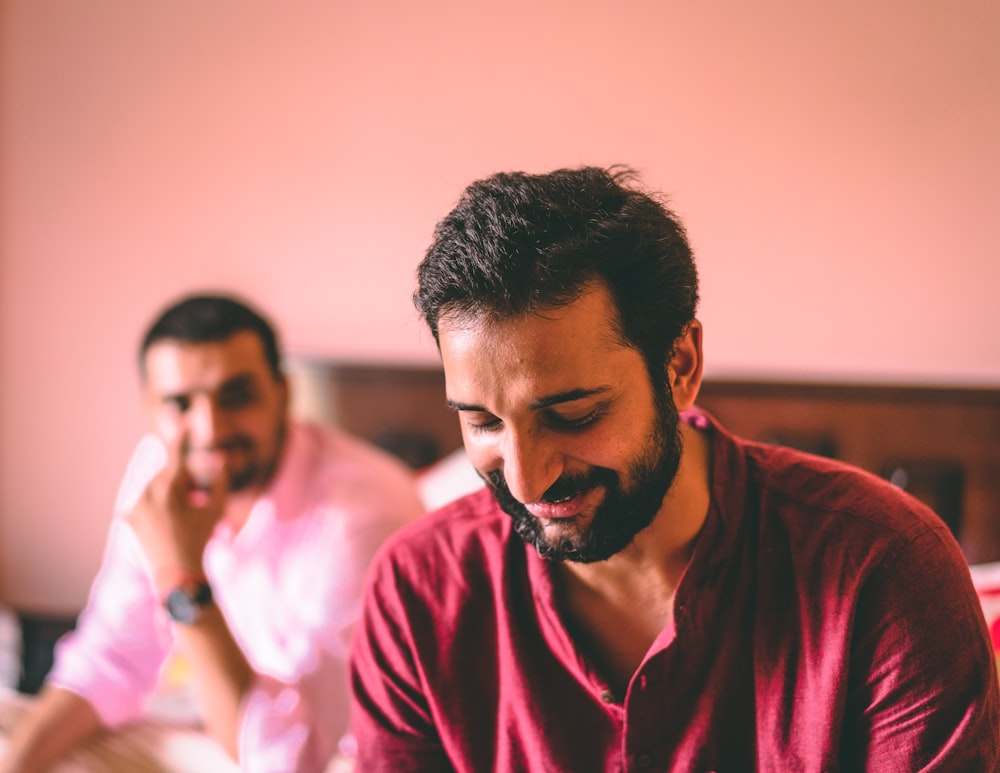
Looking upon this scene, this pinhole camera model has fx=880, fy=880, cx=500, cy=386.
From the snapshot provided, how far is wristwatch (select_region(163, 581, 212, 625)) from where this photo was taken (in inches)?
55.8

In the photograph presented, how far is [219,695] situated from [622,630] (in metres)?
0.72

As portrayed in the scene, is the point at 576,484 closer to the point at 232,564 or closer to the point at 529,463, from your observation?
the point at 529,463

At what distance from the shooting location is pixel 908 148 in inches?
61.2

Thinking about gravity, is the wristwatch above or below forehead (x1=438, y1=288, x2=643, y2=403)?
below

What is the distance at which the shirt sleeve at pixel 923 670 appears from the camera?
86cm

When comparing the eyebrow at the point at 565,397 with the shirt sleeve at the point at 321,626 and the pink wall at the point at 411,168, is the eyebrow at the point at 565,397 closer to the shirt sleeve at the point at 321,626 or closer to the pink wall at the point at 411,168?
the shirt sleeve at the point at 321,626

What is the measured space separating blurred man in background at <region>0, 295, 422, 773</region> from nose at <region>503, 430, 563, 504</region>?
723 millimetres

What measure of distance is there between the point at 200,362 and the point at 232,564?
0.41 metres

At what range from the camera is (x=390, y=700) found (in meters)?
1.08

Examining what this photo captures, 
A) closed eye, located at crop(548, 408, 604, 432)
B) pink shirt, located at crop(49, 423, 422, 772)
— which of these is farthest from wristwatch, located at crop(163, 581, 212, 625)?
closed eye, located at crop(548, 408, 604, 432)

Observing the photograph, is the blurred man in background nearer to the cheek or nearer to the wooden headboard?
the cheek

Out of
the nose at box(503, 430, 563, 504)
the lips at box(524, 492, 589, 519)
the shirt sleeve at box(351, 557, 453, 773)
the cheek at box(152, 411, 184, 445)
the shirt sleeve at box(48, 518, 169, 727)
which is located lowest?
the shirt sleeve at box(48, 518, 169, 727)

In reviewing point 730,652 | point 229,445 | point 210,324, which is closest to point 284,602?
point 229,445

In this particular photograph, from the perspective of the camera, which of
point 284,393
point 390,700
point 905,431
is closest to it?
point 390,700
